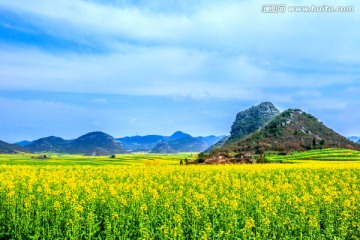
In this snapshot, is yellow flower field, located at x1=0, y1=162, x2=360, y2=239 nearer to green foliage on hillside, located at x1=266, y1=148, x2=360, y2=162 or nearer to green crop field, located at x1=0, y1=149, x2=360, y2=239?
green crop field, located at x1=0, y1=149, x2=360, y2=239

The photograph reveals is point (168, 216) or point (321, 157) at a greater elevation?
point (321, 157)

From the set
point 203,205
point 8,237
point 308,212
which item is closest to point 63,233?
point 8,237

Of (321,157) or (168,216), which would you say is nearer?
(168,216)

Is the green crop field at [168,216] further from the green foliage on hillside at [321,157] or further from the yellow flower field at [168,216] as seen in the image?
the green foliage on hillside at [321,157]

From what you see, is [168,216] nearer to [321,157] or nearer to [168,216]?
→ [168,216]

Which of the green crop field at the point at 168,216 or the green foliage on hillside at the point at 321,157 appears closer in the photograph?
the green crop field at the point at 168,216

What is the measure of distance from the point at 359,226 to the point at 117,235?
974cm

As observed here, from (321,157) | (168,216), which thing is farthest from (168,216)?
(321,157)

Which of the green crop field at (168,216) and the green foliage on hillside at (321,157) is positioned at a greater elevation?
the green foliage on hillside at (321,157)

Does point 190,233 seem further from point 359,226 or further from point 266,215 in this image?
point 359,226

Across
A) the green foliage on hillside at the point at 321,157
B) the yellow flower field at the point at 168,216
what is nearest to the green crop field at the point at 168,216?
the yellow flower field at the point at 168,216

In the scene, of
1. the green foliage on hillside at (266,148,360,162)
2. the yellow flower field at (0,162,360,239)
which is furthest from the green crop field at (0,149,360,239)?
the green foliage on hillside at (266,148,360,162)

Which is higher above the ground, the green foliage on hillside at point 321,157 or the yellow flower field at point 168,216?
the green foliage on hillside at point 321,157

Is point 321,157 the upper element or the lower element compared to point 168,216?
upper
